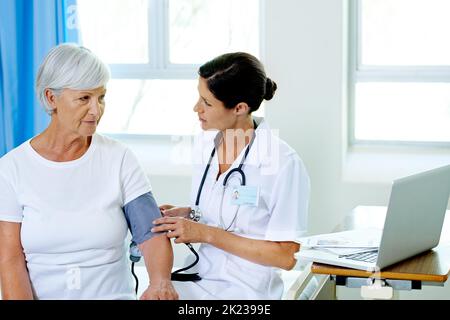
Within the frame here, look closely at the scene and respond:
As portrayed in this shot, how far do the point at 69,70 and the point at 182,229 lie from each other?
22.1 inches

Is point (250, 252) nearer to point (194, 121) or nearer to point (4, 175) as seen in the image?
point (4, 175)

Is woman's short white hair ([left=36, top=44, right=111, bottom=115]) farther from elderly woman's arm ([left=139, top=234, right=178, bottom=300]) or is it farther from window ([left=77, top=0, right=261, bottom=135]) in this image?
window ([left=77, top=0, right=261, bottom=135])

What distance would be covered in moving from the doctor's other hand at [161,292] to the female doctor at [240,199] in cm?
14

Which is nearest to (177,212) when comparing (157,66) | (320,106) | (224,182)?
(224,182)

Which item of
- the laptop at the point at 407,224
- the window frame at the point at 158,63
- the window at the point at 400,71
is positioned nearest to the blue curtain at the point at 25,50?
the window frame at the point at 158,63

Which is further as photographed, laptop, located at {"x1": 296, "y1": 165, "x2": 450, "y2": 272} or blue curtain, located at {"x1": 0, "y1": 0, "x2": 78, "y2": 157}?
blue curtain, located at {"x1": 0, "y1": 0, "x2": 78, "y2": 157}

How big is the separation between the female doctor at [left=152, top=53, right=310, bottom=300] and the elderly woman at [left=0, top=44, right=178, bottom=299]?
14cm

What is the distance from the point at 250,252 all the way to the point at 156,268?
293 millimetres

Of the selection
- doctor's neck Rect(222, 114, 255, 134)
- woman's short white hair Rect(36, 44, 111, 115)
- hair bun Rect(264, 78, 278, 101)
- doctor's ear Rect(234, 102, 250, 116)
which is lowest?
doctor's neck Rect(222, 114, 255, 134)

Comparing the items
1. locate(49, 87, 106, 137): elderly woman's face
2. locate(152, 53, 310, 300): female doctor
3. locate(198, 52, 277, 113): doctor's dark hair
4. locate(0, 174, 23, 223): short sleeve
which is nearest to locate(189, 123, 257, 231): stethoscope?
locate(152, 53, 310, 300): female doctor

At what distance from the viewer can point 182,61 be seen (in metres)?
4.30

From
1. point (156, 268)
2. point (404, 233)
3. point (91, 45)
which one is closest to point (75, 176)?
point (156, 268)

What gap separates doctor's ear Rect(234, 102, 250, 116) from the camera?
2.61 metres

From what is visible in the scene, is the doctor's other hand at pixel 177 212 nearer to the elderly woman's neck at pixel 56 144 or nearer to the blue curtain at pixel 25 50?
the elderly woman's neck at pixel 56 144
